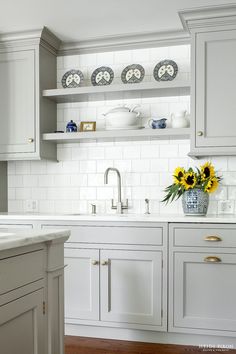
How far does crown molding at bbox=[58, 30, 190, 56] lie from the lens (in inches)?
142

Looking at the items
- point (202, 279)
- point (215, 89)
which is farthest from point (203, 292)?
point (215, 89)

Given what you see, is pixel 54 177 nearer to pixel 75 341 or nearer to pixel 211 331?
pixel 75 341

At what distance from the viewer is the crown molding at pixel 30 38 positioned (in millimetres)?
3588

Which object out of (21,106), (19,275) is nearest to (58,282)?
(19,275)

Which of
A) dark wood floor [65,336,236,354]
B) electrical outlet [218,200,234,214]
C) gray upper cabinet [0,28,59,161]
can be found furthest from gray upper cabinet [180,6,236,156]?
dark wood floor [65,336,236,354]

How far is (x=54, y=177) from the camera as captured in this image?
397cm

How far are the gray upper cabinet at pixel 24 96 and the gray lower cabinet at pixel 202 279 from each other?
150 centimetres

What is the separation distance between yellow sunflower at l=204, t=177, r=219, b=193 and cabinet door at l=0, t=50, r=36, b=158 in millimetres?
1522

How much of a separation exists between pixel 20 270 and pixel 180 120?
2.25 meters

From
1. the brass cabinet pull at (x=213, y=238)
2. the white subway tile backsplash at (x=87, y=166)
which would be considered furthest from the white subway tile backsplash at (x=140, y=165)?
the brass cabinet pull at (x=213, y=238)

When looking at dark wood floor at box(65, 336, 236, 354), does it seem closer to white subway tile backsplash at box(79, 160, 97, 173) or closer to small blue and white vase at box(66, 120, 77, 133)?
white subway tile backsplash at box(79, 160, 97, 173)

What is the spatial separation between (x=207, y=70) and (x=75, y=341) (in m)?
2.30

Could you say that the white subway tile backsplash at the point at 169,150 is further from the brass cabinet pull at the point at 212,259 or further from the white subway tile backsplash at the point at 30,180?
the white subway tile backsplash at the point at 30,180

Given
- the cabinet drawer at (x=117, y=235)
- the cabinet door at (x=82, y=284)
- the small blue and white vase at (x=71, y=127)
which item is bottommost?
the cabinet door at (x=82, y=284)
